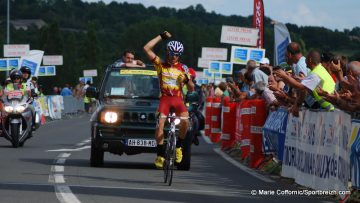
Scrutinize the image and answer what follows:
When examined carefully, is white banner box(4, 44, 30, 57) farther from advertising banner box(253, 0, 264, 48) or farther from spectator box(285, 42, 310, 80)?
spectator box(285, 42, 310, 80)

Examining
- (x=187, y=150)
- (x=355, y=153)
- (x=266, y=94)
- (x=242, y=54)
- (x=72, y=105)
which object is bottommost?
(x=72, y=105)

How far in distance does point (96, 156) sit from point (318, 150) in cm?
535

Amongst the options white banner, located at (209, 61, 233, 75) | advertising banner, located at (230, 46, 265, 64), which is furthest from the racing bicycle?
white banner, located at (209, 61, 233, 75)

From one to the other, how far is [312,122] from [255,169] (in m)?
4.62

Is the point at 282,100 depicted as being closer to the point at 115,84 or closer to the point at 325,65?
the point at 325,65

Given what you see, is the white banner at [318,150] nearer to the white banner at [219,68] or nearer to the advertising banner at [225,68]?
the white banner at [219,68]

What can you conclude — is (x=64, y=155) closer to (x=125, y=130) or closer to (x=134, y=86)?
(x=134, y=86)

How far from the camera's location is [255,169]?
19.3m

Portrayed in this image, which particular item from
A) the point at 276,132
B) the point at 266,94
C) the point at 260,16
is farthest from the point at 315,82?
the point at 260,16

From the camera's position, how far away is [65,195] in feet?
40.8

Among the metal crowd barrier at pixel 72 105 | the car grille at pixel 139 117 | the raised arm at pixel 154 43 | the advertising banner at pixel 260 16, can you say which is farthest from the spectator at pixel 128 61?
the metal crowd barrier at pixel 72 105

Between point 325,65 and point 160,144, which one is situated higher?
point 325,65

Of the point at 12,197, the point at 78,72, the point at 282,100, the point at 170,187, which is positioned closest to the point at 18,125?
the point at 282,100

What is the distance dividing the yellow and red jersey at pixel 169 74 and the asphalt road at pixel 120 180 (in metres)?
1.33
